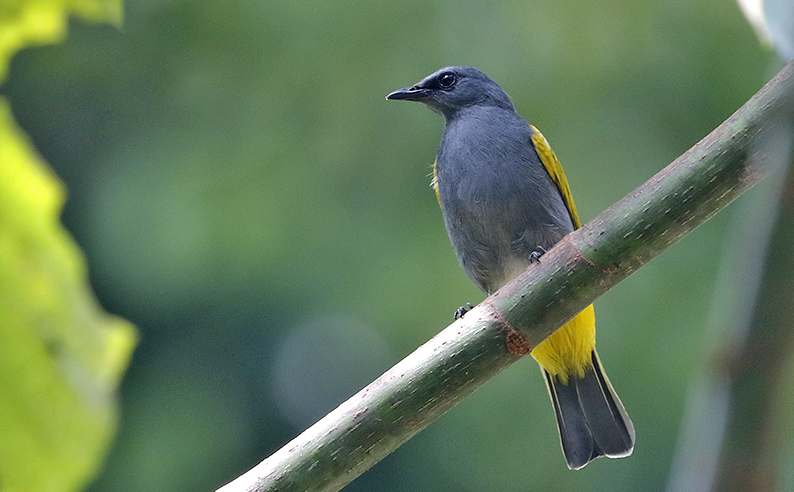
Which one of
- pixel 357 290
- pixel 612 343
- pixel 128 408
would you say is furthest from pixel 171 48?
pixel 612 343

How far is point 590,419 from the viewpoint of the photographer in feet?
11.7

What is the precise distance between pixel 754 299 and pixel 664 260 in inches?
344

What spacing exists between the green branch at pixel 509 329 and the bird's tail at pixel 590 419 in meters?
1.76

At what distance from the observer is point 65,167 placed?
33.7ft

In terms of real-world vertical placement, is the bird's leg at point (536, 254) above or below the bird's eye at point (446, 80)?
below

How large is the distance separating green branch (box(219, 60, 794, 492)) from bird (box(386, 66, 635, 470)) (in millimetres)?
1580

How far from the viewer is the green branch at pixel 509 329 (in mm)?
1710

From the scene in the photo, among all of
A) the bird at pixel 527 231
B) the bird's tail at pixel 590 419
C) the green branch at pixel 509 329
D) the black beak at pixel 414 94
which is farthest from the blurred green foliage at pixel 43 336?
the black beak at pixel 414 94

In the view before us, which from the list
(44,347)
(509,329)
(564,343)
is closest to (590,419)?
(564,343)

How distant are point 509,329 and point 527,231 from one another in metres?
1.83

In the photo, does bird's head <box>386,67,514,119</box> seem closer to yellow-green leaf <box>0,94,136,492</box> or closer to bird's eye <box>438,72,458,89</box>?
bird's eye <box>438,72,458,89</box>

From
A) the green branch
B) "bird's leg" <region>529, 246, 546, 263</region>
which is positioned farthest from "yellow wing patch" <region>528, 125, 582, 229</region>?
the green branch

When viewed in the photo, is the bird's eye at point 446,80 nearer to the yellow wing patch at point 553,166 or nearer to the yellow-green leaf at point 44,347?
the yellow wing patch at point 553,166

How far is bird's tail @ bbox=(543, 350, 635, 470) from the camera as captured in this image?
347 cm
